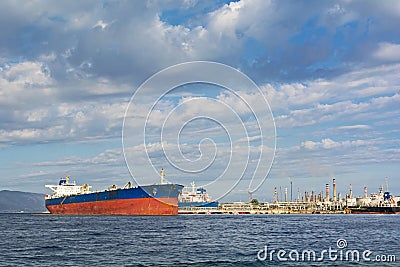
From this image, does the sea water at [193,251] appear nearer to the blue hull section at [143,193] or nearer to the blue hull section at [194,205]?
the blue hull section at [143,193]

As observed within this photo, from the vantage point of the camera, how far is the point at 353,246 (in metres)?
46.1

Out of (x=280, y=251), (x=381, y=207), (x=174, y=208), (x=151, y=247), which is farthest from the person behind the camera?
(x=381, y=207)

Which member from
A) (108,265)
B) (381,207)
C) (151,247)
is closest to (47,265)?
(108,265)

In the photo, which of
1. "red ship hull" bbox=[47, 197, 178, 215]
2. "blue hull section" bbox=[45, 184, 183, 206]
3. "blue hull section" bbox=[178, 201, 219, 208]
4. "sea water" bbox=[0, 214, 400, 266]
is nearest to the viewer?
"sea water" bbox=[0, 214, 400, 266]

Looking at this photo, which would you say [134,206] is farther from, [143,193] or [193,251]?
[193,251]

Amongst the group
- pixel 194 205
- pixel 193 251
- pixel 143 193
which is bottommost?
pixel 193 251

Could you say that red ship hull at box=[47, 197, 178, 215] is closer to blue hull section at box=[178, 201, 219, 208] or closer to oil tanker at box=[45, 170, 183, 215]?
oil tanker at box=[45, 170, 183, 215]

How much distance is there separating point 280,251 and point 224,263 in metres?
8.93

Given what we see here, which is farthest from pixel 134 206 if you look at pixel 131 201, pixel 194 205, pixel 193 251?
pixel 194 205

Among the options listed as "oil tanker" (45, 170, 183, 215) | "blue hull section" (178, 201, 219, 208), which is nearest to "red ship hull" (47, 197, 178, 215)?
"oil tanker" (45, 170, 183, 215)

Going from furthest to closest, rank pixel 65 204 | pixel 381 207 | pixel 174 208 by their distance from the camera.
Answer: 1. pixel 381 207
2. pixel 65 204
3. pixel 174 208

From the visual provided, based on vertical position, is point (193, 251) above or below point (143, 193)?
below

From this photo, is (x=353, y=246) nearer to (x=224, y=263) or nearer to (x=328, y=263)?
(x=328, y=263)

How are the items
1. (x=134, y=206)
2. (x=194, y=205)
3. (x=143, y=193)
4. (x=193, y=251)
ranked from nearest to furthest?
(x=193, y=251), (x=143, y=193), (x=134, y=206), (x=194, y=205)
